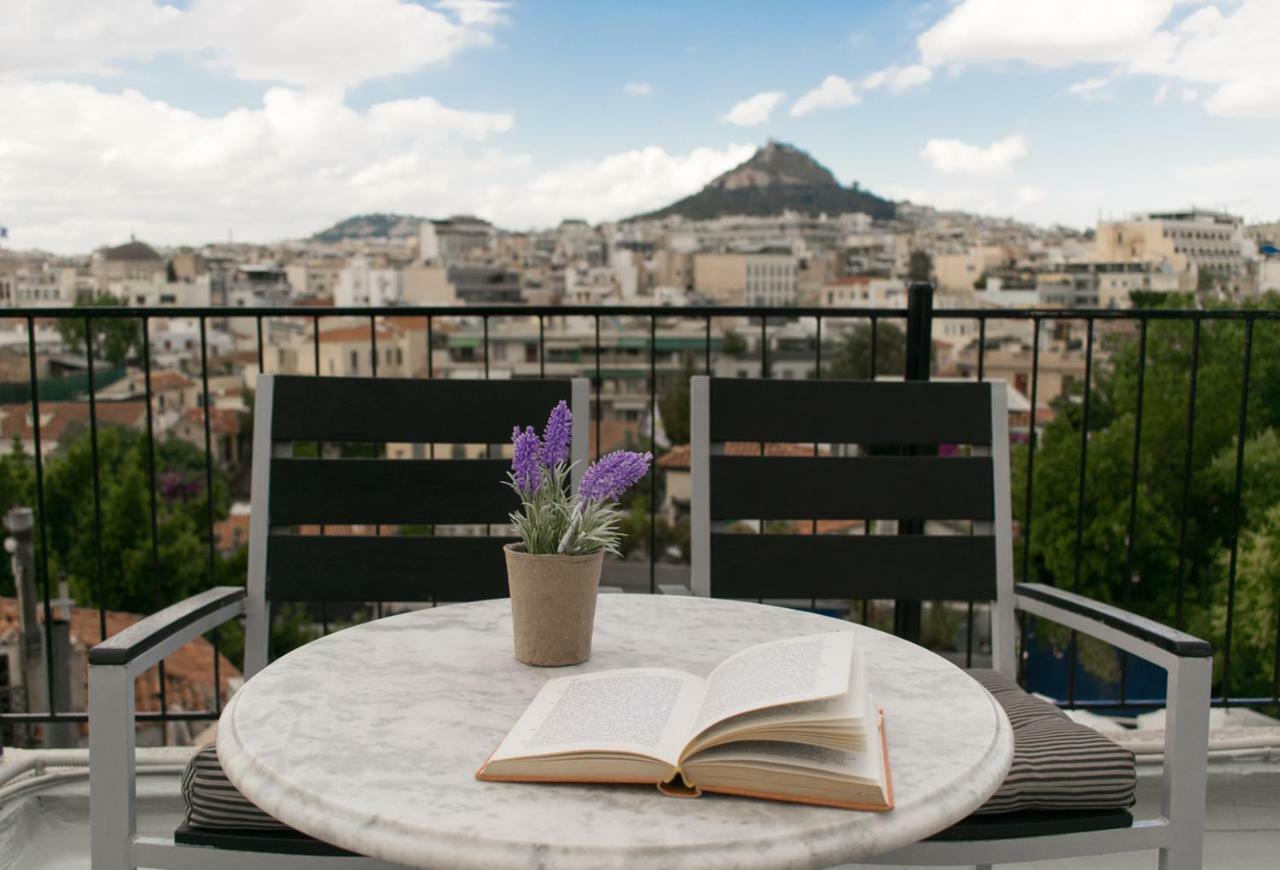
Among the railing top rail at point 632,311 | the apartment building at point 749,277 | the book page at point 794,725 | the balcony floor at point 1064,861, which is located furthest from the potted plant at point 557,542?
the apartment building at point 749,277

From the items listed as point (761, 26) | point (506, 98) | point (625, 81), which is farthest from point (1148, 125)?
point (506, 98)

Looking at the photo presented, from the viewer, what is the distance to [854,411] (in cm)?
187

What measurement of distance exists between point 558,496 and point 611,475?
0.07 metres

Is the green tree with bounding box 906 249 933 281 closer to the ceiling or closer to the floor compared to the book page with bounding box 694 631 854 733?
closer to the ceiling

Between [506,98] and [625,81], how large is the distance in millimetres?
8228

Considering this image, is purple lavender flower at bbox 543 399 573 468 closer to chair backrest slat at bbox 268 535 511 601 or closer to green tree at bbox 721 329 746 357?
chair backrest slat at bbox 268 535 511 601

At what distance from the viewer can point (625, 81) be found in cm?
7556

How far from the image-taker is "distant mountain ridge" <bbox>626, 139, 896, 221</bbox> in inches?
3127

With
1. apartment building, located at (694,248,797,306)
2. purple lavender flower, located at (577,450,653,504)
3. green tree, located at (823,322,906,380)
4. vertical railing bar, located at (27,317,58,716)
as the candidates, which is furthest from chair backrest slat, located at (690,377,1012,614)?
apartment building, located at (694,248,797,306)

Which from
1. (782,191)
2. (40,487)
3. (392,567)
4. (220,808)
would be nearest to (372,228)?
(782,191)

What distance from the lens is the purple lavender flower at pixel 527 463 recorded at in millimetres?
1151

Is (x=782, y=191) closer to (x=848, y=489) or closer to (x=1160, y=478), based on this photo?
(x=1160, y=478)

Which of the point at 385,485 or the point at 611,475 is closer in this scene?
the point at 611,475

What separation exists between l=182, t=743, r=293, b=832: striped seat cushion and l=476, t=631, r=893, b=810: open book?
0.40m
